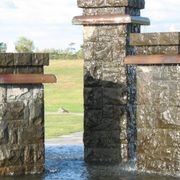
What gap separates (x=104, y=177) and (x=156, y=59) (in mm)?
1834

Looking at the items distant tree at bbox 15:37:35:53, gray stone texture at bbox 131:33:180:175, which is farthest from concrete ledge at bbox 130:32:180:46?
distant tree at bbox 15:37:35:53

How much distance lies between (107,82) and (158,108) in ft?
5.78

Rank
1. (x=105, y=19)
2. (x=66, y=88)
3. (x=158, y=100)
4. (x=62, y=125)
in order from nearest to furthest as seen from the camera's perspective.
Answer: (x=158, y=100) → (x=105, y=19) → (x=62, y=125) → (x=66, y=88)

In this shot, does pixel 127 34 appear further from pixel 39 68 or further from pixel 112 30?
pixel 39 68

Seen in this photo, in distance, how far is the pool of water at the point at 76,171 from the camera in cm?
896

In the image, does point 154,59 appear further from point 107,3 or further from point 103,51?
point 107,3

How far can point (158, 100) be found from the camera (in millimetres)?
9219

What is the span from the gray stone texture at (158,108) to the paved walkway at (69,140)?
18.1 ft

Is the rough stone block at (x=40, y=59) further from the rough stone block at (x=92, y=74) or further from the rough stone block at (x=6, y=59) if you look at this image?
the rough stone block at (x=92, y=74)

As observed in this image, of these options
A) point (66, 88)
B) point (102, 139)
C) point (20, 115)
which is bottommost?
point (66, 88)

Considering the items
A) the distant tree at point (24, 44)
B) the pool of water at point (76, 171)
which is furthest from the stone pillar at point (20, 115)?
the distant tree at point (24, 44)

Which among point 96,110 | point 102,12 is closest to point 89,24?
point 102,12

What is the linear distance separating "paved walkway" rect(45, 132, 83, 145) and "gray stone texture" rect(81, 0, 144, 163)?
12.8ft

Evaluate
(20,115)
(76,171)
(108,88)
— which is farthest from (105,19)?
(76,171)
